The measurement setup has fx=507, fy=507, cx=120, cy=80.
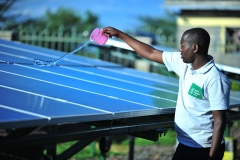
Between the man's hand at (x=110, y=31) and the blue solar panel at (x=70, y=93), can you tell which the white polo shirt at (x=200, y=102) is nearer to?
the blue solar panel at (x=70, y=93)

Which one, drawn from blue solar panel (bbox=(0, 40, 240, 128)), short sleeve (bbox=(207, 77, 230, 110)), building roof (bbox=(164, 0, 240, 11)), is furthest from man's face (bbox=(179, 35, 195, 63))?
building roof (bbox=(164, 0, 240, 11))

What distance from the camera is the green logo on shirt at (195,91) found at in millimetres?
3578

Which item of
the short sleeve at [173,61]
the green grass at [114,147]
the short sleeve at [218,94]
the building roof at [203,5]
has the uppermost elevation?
the building roof at [203,5]

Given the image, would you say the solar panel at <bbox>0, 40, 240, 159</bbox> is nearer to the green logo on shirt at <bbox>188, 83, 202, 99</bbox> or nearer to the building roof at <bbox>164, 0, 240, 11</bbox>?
Answer: the green logo on shirt at <bbox>188, 83, 202, 99</bbox>

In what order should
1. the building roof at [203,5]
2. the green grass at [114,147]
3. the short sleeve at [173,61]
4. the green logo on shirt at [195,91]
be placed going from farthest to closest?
the building roof at [203,5], the green grass at [114,147], the short sleeve at [173,61], the green logo on shirt at [195,91]

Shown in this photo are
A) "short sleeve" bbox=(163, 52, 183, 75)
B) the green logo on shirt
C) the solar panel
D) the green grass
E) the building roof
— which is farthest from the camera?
the building roof

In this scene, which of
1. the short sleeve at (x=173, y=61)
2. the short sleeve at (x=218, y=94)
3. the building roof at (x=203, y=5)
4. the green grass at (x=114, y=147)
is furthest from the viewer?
the building roof at (x=203, y=5)

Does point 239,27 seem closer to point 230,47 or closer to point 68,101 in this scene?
point 230,47

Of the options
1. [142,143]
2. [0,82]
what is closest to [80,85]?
[0,82]

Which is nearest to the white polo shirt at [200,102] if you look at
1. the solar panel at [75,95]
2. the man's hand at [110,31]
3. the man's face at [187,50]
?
the man's face at [187,50]

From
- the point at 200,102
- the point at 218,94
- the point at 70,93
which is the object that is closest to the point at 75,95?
the point at 70,93

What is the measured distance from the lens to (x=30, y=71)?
15.1 feet

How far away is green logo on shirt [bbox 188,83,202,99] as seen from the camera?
3.58 metres

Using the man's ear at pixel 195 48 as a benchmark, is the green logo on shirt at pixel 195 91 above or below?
below
